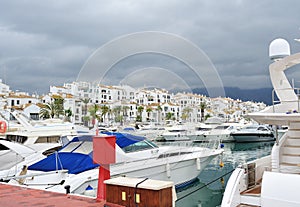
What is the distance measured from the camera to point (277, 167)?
314 inches

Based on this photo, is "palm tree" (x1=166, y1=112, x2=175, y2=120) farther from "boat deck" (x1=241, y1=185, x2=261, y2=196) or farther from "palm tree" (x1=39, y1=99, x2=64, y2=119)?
"palm tree" (x1=39, y1=99, x2=64, y2=119)

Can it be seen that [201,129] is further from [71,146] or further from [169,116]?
[71,146]

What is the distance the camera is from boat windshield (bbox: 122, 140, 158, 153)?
42.9 ft

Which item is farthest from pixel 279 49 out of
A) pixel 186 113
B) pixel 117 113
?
pixel 117 113

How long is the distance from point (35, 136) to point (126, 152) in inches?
504

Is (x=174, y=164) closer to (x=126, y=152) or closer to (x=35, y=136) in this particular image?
(x=126, y=152)

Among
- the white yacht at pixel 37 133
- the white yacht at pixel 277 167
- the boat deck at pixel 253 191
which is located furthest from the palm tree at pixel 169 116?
the white yacht at pixel 37 133

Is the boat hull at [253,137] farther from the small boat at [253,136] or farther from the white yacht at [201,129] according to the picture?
the white yacht at [201,129]

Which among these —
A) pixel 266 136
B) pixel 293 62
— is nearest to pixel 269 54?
pixel 293 62

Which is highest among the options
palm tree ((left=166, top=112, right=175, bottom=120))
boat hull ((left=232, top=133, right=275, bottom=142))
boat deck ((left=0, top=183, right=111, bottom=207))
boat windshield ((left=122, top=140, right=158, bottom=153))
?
palm tree ((left=166, top=112, right=175, bottom=120))

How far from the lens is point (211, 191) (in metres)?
14.9

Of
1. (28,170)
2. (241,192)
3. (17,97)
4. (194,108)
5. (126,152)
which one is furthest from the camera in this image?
(17,97)

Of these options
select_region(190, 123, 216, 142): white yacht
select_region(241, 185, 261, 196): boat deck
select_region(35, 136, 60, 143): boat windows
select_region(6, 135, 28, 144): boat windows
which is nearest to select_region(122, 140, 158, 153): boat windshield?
select_region(190, 123, 216, 142): white yacht

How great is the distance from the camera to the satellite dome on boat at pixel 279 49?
9.56 metres
